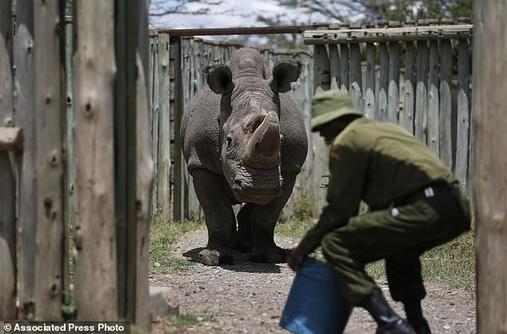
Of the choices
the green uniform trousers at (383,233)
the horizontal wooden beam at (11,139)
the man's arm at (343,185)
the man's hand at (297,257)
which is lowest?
the man's hand at (297,257)

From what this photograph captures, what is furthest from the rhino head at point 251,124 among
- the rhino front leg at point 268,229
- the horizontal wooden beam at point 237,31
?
the horizontal wooden beam at point 237,31

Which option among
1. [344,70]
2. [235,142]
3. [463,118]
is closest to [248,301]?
[235,142]

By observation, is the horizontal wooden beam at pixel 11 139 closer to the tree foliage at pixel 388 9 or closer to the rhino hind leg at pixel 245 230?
the rhino hind leg at pixel 245 230

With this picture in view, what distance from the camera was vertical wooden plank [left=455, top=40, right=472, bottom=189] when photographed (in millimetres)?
11391

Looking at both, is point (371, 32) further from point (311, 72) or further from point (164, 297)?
point (164, 297)

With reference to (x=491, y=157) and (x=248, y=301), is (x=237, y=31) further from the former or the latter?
(x=491, y=157)

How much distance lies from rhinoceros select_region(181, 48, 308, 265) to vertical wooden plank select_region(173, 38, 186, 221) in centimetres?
251

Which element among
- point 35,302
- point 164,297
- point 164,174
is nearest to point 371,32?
point 164,174

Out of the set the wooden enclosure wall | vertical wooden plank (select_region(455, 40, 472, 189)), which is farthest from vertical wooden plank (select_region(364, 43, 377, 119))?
the wooden enclosure wall

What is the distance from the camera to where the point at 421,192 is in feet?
17.1

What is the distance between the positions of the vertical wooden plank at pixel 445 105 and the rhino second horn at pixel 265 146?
3.85 meters

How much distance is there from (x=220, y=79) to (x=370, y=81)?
3.44 meters

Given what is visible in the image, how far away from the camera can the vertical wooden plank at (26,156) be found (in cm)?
574

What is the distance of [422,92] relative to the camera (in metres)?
11.6
